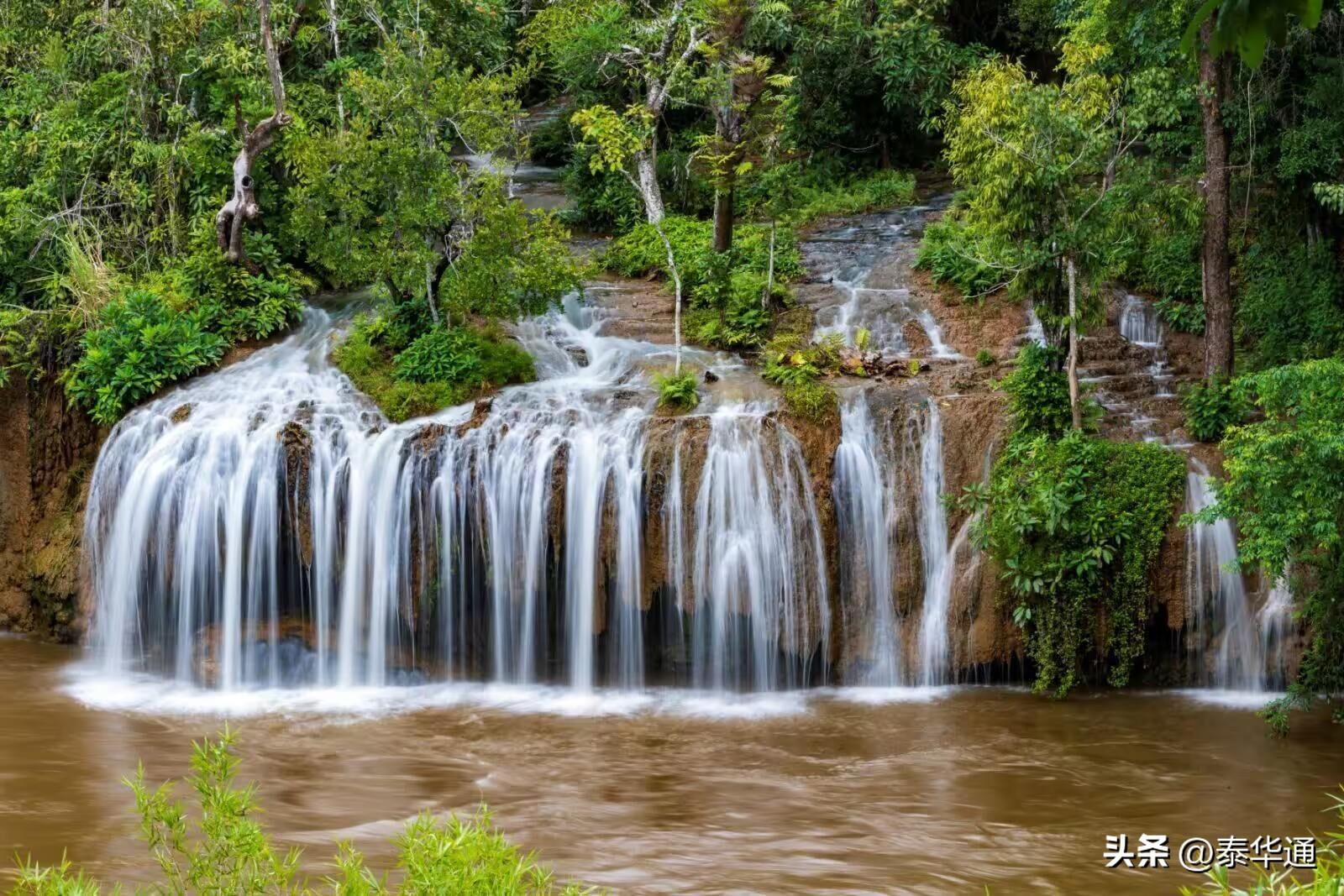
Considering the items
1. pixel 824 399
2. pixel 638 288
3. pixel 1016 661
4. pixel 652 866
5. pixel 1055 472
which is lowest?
pixel 652 866

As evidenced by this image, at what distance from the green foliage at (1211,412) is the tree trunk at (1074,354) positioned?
129 cm

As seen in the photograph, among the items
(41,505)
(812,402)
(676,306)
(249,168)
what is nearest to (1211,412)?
(812,402)

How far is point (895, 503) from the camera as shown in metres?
13.5

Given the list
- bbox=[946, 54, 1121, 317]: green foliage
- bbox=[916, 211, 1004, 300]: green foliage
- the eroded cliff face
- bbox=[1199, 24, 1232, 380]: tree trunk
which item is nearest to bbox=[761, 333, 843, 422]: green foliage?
bbox=[946, 54, 1121, 317]: green foliage

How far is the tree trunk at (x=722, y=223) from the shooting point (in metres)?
18.3

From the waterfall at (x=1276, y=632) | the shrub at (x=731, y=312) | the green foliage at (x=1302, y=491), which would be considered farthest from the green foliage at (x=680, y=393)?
the waterfall at (x=1276, y=632)

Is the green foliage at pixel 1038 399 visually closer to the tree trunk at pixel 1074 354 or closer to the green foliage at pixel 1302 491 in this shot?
the tree trunk at pixel 1074 354

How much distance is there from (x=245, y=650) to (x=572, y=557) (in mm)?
3731

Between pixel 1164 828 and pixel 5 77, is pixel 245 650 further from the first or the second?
pixel 5 77

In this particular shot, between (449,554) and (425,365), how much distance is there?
299cm

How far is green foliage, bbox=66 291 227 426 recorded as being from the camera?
15.3m

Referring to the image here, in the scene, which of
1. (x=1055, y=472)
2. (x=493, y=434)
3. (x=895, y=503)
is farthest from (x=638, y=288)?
(x=1055, y=472)

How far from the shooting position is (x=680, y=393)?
47.5 feet

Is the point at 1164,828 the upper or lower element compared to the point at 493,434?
lower
